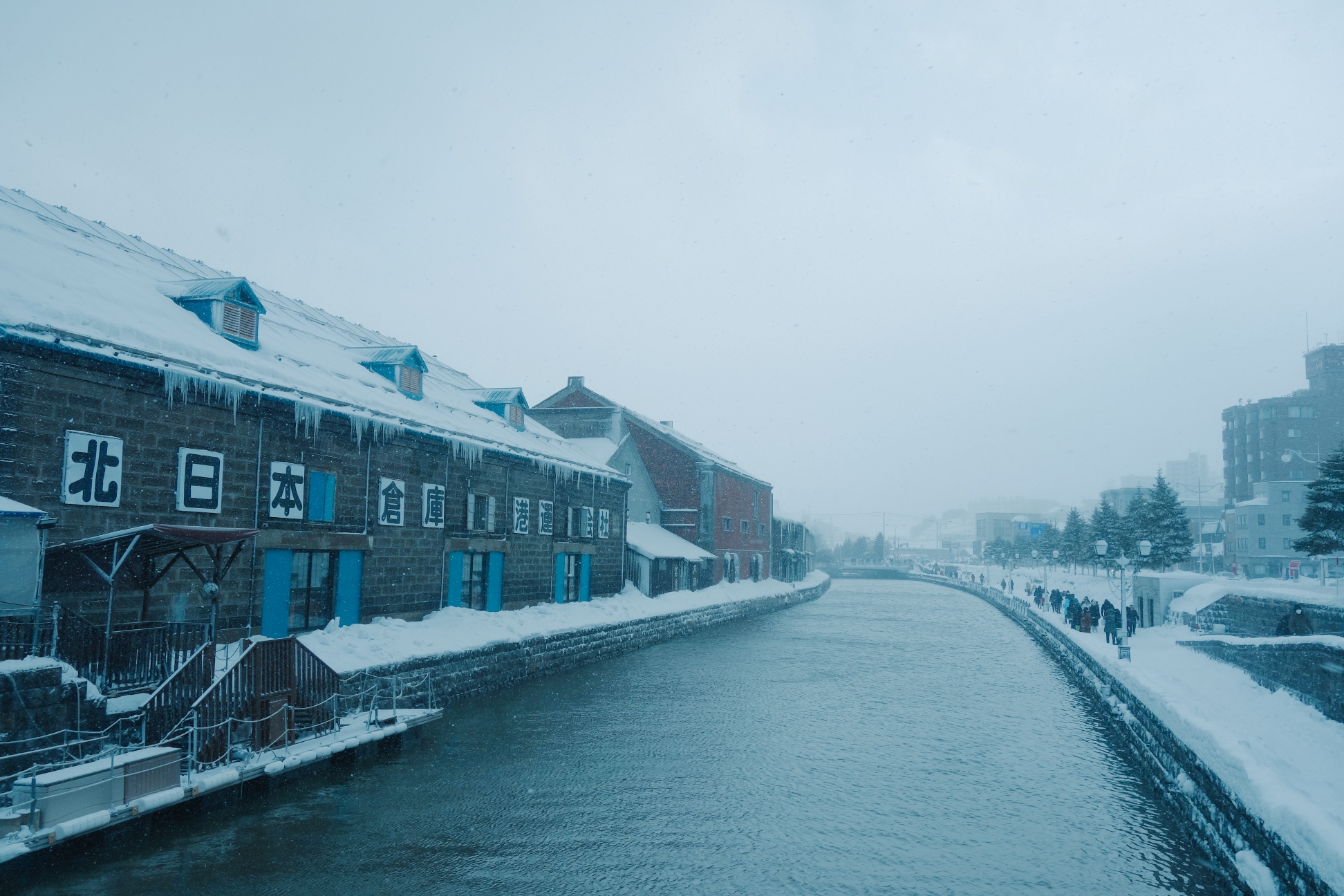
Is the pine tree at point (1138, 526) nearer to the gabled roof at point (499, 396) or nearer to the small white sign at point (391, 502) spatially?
the gabled roof at point (499, 396)

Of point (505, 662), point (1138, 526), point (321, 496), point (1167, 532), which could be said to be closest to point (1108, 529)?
point (1138, 526)

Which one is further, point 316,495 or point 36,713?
point 316,495

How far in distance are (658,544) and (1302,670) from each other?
30.3 m

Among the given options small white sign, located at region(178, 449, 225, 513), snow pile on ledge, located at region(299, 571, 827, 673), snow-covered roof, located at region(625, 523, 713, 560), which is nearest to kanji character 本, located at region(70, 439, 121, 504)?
small white sign, located at region(178, 449, 225, 513)

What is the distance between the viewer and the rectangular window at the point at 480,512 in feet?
86.9

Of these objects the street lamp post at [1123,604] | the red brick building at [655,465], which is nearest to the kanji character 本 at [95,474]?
the street lamp post at [1123,604]

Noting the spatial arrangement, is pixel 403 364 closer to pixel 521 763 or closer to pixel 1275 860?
pixel 521 763

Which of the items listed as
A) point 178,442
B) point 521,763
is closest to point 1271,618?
point 521,763

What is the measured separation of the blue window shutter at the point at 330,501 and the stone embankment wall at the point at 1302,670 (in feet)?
67.1

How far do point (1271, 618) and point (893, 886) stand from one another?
19242 millimetres

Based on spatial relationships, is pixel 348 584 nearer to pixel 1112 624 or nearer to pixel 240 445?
pixel 240 445

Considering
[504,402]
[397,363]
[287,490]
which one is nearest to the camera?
[287,490]

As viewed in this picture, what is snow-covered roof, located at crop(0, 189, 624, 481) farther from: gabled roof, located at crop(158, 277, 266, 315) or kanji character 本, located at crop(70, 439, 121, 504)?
kanji character 本, located at crop(70, 439, 121, 504)

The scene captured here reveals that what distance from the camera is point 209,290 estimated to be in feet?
62.9
